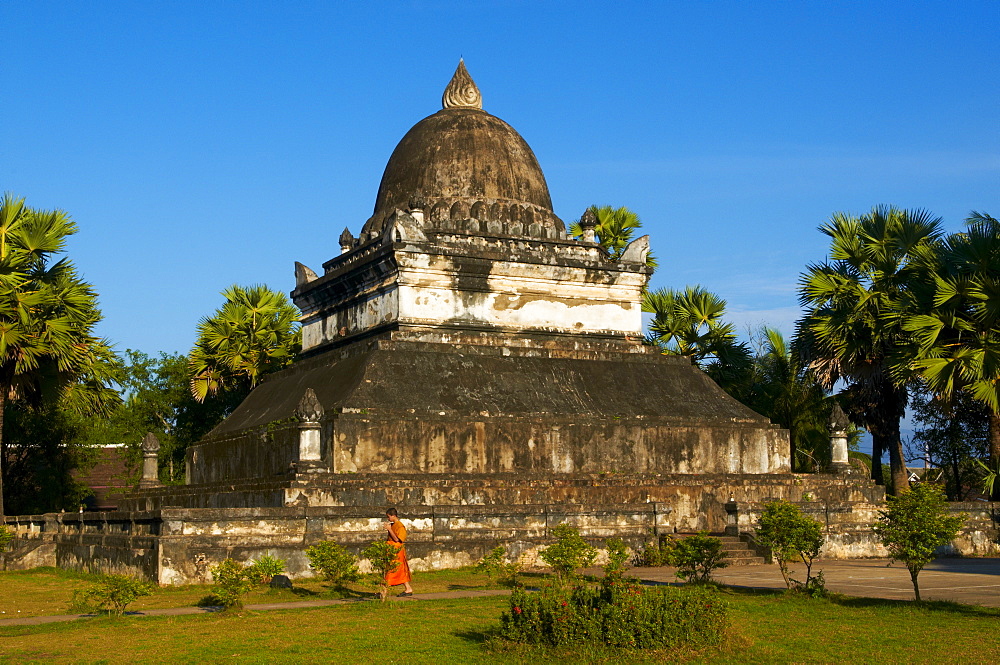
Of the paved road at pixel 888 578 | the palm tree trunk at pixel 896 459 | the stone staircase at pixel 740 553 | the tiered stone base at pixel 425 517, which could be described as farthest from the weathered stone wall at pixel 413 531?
the palm tree trunk at pixel 896 459

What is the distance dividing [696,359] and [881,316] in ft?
26.8

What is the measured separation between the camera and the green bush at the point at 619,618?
11.9 metres

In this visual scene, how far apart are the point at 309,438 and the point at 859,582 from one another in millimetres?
10231

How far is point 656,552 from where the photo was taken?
21.6m

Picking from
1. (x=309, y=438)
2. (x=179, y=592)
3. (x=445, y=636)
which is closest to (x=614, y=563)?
(x=445, y=636)

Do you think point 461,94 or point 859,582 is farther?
point 461,94

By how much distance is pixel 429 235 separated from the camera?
2761 centimetres

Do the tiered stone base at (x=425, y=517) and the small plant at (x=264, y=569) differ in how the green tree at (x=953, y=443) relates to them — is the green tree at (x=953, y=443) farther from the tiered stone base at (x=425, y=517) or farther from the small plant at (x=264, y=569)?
the small plant at (x=264, y=569)

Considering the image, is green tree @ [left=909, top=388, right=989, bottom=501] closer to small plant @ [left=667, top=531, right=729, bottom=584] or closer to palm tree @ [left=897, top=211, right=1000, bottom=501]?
palm tree @ [left=897, top=211, right=1000, bottom=501]

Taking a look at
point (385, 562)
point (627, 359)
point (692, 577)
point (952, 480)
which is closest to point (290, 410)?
point (627, 359)

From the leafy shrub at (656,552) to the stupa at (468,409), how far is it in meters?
0.30

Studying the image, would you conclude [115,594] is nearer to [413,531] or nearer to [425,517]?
[413,531]

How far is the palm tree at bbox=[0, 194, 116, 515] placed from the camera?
2753 cm

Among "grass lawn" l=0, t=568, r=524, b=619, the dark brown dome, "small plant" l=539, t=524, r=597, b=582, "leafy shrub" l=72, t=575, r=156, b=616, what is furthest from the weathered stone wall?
the dark brown dome
